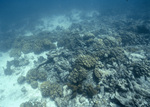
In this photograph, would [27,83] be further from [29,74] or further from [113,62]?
[113,62]

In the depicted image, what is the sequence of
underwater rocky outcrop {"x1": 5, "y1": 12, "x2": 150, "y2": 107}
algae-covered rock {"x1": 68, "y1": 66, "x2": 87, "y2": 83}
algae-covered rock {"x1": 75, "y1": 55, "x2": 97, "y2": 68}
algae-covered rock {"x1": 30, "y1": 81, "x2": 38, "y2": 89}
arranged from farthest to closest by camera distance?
1. algae-covered rock {"x1": 30, "y1": 81, "x2": 38, "y2": 89}
2. algae-covered rock {"x1": 75, "y1": 55, "x2": 97, "y2": 68}
3. algae-covered rock {"x1": 68, "y1": 66, "x2": 87, "y2": 83}
4. underwater rocky outcrop {"x1": 5, "y1": 12, "x2": 150, "y2": 107}

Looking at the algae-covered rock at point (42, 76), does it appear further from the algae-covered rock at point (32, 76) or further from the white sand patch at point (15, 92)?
the white sand patch at point (15, 92)

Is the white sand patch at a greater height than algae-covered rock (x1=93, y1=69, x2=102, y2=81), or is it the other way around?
algae-covered rock (x1=93, y1=69, x2=102, y2=81)

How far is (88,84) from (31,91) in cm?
530

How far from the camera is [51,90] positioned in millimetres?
6359

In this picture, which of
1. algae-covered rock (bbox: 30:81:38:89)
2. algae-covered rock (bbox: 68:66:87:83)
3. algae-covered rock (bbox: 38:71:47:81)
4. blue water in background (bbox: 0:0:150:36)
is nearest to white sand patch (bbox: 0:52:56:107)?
algae-covered rock (bbox: 30:81:38:89)

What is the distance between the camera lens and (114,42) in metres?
9.48

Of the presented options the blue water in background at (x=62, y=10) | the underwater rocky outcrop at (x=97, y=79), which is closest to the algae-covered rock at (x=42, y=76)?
the underwater rocky outcrop at (x=97, y=79)

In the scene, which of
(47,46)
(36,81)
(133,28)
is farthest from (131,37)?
(36,81)

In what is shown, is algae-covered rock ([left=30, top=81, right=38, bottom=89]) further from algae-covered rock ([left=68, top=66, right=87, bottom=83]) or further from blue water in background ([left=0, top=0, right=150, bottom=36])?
blue water in background ([left=0, top=0, right=150, bottom=36])

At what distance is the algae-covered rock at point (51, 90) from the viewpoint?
6167mm

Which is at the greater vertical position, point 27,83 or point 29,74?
point 29,74

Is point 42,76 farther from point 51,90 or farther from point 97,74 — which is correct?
point 97,74

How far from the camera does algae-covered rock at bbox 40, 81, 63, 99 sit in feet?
20.2
